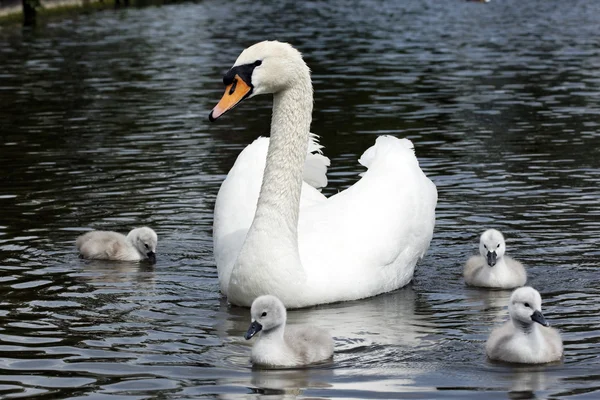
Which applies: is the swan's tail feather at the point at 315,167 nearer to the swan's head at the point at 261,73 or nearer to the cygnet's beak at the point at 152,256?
the cygnet's beak at the point at 152,256

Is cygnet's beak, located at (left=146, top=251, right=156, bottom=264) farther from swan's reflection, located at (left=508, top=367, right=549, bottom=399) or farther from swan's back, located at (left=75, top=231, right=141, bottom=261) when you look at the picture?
swan's reflection, located at (left=508, top=367, right=549, bottom=399)

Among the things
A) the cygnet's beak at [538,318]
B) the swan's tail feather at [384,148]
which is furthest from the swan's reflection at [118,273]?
the cygnet's beak at [538,318]

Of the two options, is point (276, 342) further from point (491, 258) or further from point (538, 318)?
point (491, 258)

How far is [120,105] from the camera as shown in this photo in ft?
82.6

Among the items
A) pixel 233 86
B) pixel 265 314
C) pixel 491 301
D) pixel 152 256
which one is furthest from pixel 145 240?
pixel 265 314

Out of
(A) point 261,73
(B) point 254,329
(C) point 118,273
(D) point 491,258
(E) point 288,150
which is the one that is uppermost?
(A) point 261,73

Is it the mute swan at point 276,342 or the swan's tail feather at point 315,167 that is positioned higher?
the swan's tail feather at point 315,167

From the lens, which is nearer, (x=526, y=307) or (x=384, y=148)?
(x=526, y=307)

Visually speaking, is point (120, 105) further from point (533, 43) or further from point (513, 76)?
point (533, 43)

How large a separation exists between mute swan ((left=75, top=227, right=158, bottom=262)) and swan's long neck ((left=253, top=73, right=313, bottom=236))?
6.86 ft

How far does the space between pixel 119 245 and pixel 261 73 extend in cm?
306

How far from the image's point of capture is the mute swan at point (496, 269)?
441 inches

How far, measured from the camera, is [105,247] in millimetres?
12641

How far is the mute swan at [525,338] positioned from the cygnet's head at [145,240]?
4.43 m
